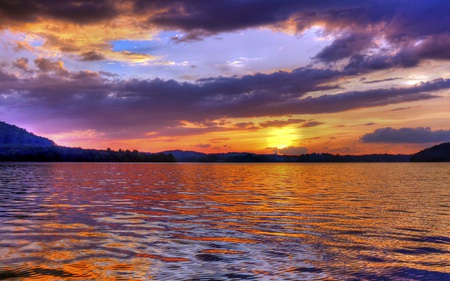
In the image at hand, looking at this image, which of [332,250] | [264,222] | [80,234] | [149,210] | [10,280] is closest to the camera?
[10,280]

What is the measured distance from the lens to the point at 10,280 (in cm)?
1238

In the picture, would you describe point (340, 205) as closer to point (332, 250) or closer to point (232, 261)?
point (332, 250)

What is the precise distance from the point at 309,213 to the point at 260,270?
16052 mm

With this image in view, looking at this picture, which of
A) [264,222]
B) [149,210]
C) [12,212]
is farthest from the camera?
[149,210]

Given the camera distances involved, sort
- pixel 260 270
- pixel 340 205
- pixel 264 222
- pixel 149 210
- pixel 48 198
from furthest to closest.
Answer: pixel 48 198, pixel 340 205, pixel 149 210, pixel 264 222, pixel 260 270

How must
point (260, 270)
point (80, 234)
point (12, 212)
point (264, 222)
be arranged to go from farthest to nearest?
point (12, 212) < point (264, 222) < point (80, 234) < point (260, 270)

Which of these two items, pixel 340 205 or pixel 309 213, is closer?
pixel 309 213

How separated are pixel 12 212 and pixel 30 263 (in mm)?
15674

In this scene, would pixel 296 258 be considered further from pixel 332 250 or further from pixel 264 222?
pixel 264 222

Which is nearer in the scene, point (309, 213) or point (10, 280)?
point (10, 280)

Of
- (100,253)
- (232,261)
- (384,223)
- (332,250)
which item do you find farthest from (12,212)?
(384,223)

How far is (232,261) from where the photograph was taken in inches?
582

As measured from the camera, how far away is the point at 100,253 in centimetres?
1598

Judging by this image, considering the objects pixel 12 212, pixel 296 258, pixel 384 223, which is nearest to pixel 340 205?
pixel 384 223
